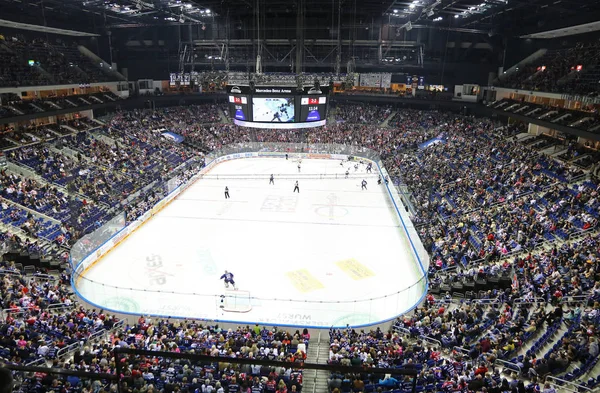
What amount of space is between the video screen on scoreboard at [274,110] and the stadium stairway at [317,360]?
635 inches

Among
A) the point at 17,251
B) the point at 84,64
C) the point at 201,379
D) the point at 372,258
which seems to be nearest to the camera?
the point at 201,379

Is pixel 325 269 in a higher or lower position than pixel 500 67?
lower

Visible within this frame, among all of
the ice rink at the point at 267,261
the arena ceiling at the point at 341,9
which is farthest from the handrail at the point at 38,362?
the arena ceiling at the point at 341,9

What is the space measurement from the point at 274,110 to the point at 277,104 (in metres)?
0.42

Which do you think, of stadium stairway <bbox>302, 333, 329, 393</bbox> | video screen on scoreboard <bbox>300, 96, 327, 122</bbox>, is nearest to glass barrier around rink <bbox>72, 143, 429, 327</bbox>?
stadium stairway <bbox>302, 333, 329, 393</bbox>

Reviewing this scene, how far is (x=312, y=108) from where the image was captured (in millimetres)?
27531

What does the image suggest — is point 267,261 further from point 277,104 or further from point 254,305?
point 277,104

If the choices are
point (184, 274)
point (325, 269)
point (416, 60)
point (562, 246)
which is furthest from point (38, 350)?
point (416, 60)

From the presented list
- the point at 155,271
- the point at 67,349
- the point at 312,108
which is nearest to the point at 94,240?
the point at 155,271

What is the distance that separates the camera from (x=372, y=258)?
20703 millimetres

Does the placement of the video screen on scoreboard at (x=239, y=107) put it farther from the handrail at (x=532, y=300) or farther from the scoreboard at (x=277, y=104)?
the handrail at (x=532, y=300)

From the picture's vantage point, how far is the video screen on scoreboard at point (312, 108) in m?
27.0

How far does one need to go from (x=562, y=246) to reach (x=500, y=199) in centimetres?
697

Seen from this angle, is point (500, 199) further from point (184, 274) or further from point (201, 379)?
point (201, 379)
